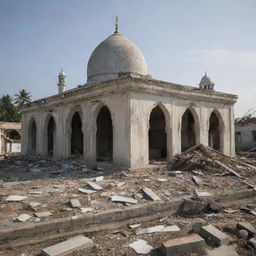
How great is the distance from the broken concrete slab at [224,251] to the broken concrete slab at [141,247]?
108 centimetres

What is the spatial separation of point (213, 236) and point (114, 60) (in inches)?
459

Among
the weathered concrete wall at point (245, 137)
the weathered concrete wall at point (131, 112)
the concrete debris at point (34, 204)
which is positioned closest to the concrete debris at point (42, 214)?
the concrete debris at point (34, 204)

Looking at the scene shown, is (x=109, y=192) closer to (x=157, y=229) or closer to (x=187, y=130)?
(x=157, y=229)

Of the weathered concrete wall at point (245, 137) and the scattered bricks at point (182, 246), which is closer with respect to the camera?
the scattered bricks at point (182, 246)

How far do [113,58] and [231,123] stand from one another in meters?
7.96

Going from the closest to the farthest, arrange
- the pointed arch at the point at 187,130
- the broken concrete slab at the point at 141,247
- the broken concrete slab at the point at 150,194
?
the broken concrete slab at the point at 141,247, the broken concrete slab at the point at 150,194, the pointed arch at the point at 187,130

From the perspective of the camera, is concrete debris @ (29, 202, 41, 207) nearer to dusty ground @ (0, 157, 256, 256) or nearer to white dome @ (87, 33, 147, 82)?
dusty ground @ (0, 157, 256, 256)

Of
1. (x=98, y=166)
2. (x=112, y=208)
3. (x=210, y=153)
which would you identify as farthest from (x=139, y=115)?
(x=112, y=208)

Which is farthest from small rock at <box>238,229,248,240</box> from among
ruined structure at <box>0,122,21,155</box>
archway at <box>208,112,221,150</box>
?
ruined structure at <box>0,122,21,155</box>

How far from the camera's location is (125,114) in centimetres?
985

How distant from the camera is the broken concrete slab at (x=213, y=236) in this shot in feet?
15.0

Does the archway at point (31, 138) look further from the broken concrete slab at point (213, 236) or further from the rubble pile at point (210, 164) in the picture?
the broken concrete slab at point (213, 236)

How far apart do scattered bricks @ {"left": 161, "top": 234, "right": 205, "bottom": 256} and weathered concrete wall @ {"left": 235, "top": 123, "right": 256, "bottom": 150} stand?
69.0 feet

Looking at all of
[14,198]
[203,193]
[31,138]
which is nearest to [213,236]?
[203,193]
